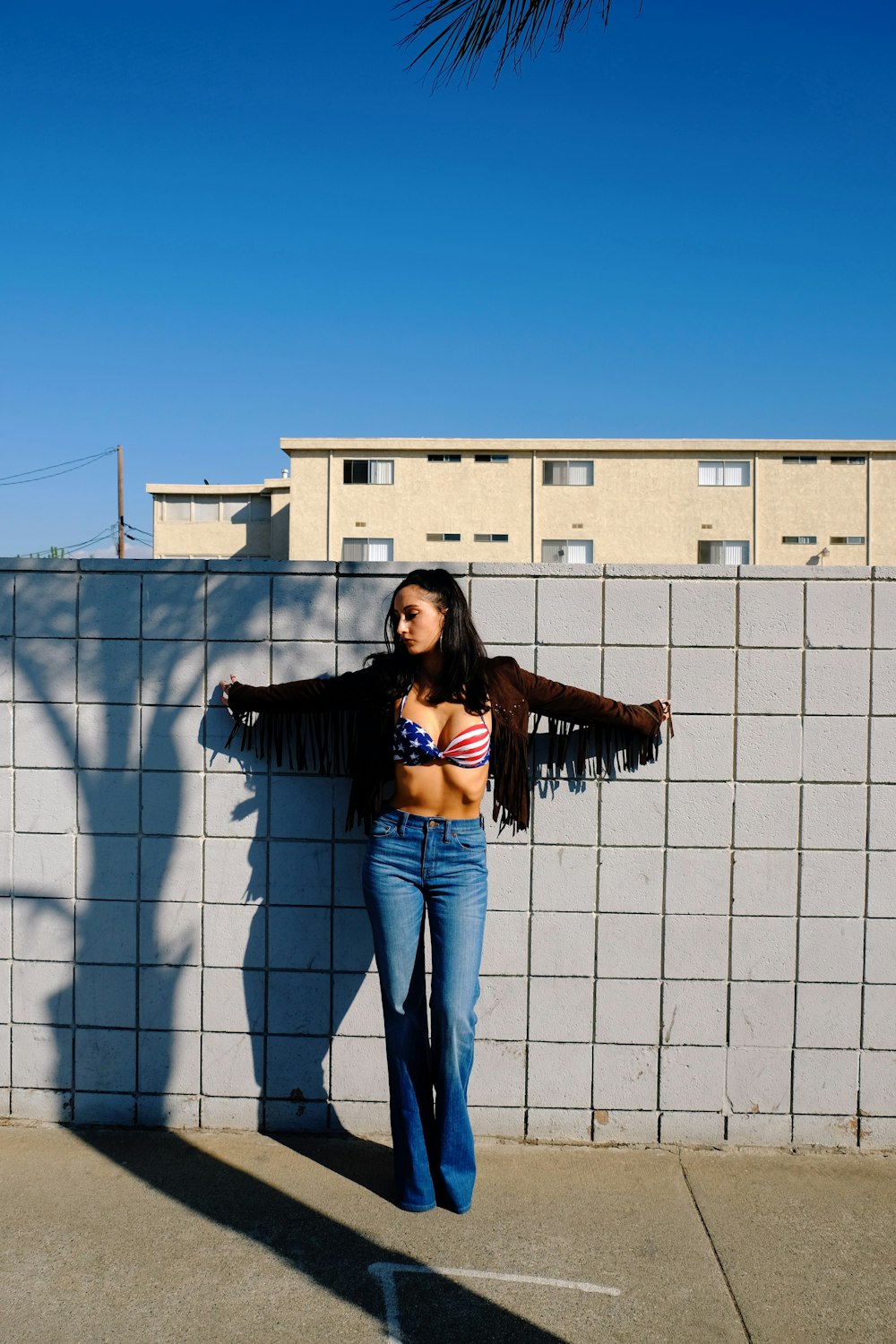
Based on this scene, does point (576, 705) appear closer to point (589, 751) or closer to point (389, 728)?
point (589, 751)

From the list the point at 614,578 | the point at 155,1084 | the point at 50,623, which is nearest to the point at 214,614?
the point at 50,623

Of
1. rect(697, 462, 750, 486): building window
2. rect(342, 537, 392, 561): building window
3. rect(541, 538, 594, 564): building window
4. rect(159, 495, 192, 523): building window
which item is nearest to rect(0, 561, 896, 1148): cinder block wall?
rect(342, 537, 392, 561): building window

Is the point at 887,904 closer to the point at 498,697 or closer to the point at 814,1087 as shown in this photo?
the point at 814,1087

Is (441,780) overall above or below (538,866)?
above

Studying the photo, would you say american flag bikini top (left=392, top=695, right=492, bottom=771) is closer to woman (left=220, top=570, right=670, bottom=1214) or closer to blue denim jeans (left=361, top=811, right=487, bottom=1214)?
woman (left=220, top=570, right=670, bottom=1214)

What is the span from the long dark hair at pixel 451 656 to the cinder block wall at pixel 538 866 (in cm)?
36

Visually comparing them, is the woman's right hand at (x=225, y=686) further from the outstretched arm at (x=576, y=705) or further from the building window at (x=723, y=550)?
the building window at (x=723, y=550)

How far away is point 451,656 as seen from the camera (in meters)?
3.19

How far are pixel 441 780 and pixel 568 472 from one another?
3279 centimetres

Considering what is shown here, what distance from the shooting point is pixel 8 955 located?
376cm

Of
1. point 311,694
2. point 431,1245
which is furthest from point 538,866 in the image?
point 431,1245

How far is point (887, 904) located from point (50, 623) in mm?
3266

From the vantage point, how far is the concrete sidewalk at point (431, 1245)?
8.54 ft

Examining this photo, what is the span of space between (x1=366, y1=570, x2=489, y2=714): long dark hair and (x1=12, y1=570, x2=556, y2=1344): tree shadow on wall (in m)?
0.75
